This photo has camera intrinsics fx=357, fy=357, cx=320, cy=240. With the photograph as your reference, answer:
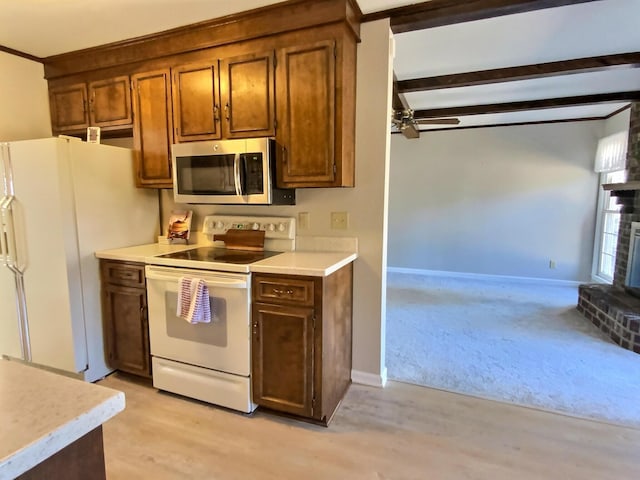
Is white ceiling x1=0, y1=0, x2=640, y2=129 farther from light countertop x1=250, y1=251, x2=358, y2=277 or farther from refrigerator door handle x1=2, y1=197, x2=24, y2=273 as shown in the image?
light countertop x1=250, y1=251, x2=358, y2=277

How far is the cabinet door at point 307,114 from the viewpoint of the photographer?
2.15 metres

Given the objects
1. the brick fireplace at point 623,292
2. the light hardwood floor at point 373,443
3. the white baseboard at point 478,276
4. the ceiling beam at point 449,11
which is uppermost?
the ceiling beam at point 449,11

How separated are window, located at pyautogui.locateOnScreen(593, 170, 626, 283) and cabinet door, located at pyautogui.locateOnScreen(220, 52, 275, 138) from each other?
4880 millimetres

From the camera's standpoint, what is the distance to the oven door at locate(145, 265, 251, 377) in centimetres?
206

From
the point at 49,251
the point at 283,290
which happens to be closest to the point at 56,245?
the point at 49,251

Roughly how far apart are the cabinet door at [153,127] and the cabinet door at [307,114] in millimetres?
925

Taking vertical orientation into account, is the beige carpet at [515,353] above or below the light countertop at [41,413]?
below

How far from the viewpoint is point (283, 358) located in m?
2.05

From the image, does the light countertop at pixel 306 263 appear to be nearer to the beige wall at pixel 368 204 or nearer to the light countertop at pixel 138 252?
the beige wall at pixel 368 204

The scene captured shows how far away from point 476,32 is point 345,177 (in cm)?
153

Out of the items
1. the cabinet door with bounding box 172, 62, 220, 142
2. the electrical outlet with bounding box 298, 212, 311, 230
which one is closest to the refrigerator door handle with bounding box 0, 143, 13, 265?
the cabinet door with bounding box 172, 62, 220, 142

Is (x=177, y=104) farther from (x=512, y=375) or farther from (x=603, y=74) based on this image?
(x=603, y=74)

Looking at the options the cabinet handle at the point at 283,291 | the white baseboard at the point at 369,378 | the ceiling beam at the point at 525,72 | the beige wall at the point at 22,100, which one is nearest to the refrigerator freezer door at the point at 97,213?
the beige wall at the point at 22,100

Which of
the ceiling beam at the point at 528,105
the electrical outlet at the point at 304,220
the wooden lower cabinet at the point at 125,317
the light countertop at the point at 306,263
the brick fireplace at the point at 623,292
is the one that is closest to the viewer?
the light countertop at the point at 306,263
